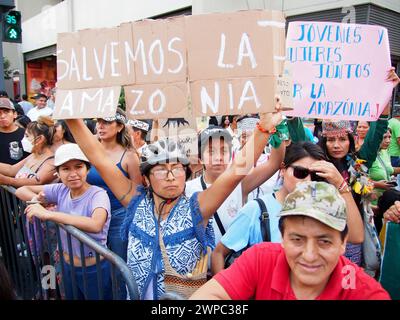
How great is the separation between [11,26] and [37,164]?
168 inches

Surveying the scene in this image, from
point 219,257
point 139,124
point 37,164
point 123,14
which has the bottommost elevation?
point 219,257

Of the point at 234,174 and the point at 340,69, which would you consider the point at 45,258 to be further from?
the point at 340,69

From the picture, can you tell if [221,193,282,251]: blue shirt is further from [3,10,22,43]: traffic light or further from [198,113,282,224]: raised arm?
[3,10,22,43]: traffic light

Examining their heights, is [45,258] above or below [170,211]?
below

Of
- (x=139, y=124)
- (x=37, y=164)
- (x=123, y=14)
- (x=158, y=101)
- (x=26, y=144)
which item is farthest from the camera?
(x=123, y=14)

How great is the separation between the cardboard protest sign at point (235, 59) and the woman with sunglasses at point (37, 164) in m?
2.02

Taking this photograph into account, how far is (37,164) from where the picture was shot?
11.5 feet

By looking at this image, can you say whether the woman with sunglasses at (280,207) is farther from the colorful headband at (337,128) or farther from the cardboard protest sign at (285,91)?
the colorful headband at (337,128)

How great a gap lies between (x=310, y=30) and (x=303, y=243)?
1833 mm

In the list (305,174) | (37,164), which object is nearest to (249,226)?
(305,174)

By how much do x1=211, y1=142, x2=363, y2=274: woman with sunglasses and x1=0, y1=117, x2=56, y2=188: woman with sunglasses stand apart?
201 centimetres
